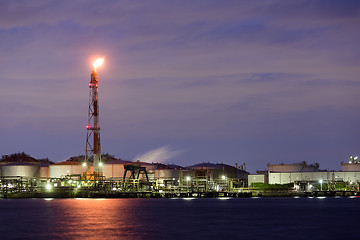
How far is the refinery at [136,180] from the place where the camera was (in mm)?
157250

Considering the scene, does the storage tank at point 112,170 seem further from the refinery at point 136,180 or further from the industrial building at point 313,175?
the industrial building at point 313,175

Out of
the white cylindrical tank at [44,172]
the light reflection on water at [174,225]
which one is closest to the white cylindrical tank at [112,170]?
the white cylindrical tank at [44,172]

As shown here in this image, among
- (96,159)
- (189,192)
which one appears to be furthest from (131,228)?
(189,192)

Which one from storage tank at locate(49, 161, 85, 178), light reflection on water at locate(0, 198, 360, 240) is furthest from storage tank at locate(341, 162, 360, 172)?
light reflection on water at locate(0, 198, 360, 240)

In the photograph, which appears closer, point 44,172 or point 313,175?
point 313,175

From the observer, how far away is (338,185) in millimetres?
169125

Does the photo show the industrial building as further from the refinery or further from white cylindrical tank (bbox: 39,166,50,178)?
white cylindrical tank (bbox: 39,166,50,178)

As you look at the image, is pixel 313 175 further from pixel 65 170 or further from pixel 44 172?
pixel 44 172

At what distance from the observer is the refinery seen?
15725cm

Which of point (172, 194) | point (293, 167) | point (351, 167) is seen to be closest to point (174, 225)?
point (172, 194)

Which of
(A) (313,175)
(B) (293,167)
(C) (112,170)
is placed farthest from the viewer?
(B) (293,167)

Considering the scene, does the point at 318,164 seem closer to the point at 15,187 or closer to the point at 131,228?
the point at 15,187

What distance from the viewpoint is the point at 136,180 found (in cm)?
16288

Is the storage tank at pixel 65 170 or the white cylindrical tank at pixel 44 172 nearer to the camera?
the storage tank at pixel 65 170
